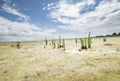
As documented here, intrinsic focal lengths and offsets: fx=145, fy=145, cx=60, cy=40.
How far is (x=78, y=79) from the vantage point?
→ 16.0 feet

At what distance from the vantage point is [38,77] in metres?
5.34

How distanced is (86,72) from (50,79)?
4.75 ft

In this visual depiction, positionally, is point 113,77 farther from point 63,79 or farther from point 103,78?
point 63,79

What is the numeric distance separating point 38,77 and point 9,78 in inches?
42.7

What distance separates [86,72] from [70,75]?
2.22 feet

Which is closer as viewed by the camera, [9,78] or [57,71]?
[9,78]

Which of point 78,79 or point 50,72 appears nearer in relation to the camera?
point 78,79

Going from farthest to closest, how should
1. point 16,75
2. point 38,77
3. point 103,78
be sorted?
point 16,75
point 38,77
point 103,78

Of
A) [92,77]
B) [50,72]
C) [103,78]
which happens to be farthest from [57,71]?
[103,78]

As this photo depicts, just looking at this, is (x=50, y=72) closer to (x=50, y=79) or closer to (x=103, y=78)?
(x=50, y=79)

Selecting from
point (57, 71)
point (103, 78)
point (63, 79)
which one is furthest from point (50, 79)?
point (103, 78)

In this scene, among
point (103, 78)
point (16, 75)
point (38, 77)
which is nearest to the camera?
point (103, 78)

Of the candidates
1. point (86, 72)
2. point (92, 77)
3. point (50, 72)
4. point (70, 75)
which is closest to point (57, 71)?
point (50, 72)

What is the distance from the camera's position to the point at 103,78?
4.78 metres
